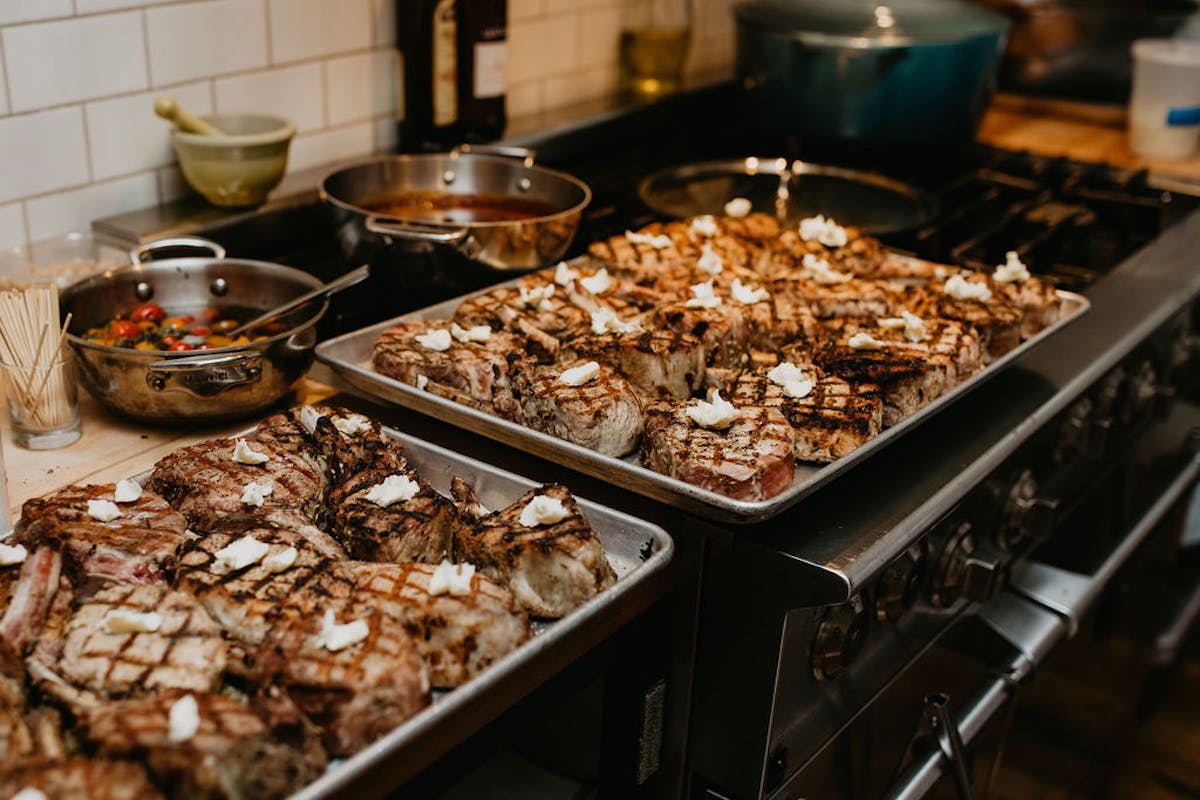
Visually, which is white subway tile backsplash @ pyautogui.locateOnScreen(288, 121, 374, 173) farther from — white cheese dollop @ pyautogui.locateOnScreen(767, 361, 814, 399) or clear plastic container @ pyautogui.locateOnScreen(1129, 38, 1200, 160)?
clear plastic container @ pyautogui.locateOnScreen(1129, 38, 1200, 160)

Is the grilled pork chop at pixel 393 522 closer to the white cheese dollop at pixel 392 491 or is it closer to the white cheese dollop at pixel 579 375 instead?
the white cheese dollop at pixel 392 491

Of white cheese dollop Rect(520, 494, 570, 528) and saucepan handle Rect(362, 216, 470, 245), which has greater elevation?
saucepan handle Rect(362, 216, 470, 245)

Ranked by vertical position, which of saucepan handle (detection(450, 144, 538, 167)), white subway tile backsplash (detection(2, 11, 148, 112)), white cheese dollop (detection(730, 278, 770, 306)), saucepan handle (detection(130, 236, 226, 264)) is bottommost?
white cheese dollop (detection(730, 278, 770, 306))

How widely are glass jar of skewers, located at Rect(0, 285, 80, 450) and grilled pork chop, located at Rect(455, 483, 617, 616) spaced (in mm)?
616

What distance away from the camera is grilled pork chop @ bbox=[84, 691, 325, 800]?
0.95 m

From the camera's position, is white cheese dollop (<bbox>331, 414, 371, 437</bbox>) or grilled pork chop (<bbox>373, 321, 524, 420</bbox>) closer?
white cheese dollop (<bbox>331, 414, 371, 437</bbox>)

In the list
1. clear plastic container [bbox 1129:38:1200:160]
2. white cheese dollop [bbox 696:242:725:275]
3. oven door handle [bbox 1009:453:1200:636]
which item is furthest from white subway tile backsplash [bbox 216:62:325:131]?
clear plastic container [bbox 1129:38:1200:160]

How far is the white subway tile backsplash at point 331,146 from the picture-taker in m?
2.38

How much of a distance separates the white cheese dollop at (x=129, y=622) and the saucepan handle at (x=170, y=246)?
82 centimetres

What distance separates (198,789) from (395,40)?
1865mm

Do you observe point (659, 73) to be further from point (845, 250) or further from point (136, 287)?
point (136, 287)

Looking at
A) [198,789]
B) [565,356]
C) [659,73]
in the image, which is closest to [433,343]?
[565,356]

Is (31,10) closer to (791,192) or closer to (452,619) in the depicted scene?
(452,619)

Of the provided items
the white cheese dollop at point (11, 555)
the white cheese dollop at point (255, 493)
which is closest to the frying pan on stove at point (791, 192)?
the white cheese dollop at point (255, 493)
